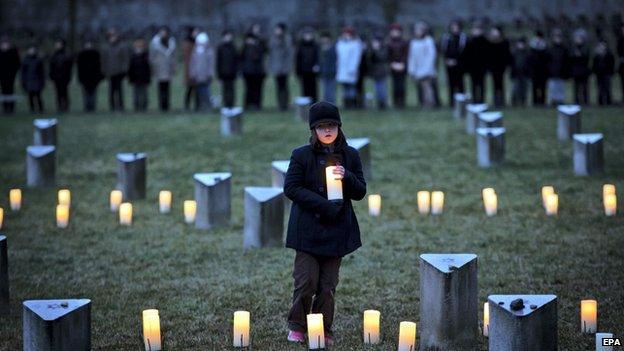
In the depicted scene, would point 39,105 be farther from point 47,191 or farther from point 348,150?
point 348,150

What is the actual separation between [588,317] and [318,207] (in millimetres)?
2180

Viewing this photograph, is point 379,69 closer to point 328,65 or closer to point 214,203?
point 328,65

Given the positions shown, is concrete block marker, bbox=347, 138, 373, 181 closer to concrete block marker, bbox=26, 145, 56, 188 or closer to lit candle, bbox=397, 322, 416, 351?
concrete block marker, bbox=26, 145, 56, 188

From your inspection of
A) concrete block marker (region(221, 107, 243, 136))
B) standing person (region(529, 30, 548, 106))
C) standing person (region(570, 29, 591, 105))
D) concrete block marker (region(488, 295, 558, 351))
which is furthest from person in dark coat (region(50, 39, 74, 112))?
concrete block marker (region(488, 295, 558, 351))

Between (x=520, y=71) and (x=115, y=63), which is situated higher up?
(x=115, y=63)

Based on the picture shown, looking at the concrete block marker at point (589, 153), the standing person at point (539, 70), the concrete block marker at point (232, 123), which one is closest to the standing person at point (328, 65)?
the standing person at point (539, 70)

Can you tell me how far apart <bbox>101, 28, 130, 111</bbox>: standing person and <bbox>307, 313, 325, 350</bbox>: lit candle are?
22.9 meters

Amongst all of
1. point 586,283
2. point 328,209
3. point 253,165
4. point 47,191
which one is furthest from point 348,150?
point 253,165

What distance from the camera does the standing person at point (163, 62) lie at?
31.2 metres

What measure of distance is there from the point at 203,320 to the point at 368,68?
20.7 meters

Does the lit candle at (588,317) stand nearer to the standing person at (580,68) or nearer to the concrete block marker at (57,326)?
the concrete block marker at (57,326)

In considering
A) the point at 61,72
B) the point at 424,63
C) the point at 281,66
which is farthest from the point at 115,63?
the point at 424,63

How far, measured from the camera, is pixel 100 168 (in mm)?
21031

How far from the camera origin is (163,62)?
3120 cm
